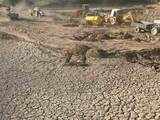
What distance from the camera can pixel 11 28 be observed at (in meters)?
45.2

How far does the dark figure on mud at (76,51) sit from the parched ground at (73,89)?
2.32 feet

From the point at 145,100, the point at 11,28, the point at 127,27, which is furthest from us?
the point at 11,28

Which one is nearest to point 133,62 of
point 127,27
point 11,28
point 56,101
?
point 56,101

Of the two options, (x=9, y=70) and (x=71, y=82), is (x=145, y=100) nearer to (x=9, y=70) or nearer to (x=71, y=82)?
(x=71, y=82)

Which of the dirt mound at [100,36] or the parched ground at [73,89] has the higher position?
the dirt mound at [100,36]

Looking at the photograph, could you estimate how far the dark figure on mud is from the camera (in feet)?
107

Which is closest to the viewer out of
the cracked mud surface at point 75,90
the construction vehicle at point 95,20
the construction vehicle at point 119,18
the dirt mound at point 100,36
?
the cracked mud surface at point 75,90

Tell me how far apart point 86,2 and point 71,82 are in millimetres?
34725

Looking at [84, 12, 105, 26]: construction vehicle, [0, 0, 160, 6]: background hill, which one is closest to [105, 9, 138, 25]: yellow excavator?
[84, 12, 105, 26]: construction vehicle

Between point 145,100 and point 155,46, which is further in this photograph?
point 155,46

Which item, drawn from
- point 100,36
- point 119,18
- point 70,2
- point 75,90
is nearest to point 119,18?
point 119,18

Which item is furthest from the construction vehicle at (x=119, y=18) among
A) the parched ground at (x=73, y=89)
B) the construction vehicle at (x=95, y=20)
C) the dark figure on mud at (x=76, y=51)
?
the parched ground at (x=73, y=89)

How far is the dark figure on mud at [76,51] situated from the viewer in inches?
1281

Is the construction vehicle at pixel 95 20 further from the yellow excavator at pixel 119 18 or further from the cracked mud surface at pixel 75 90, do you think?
the cracked mud surface at pixel 75 90
